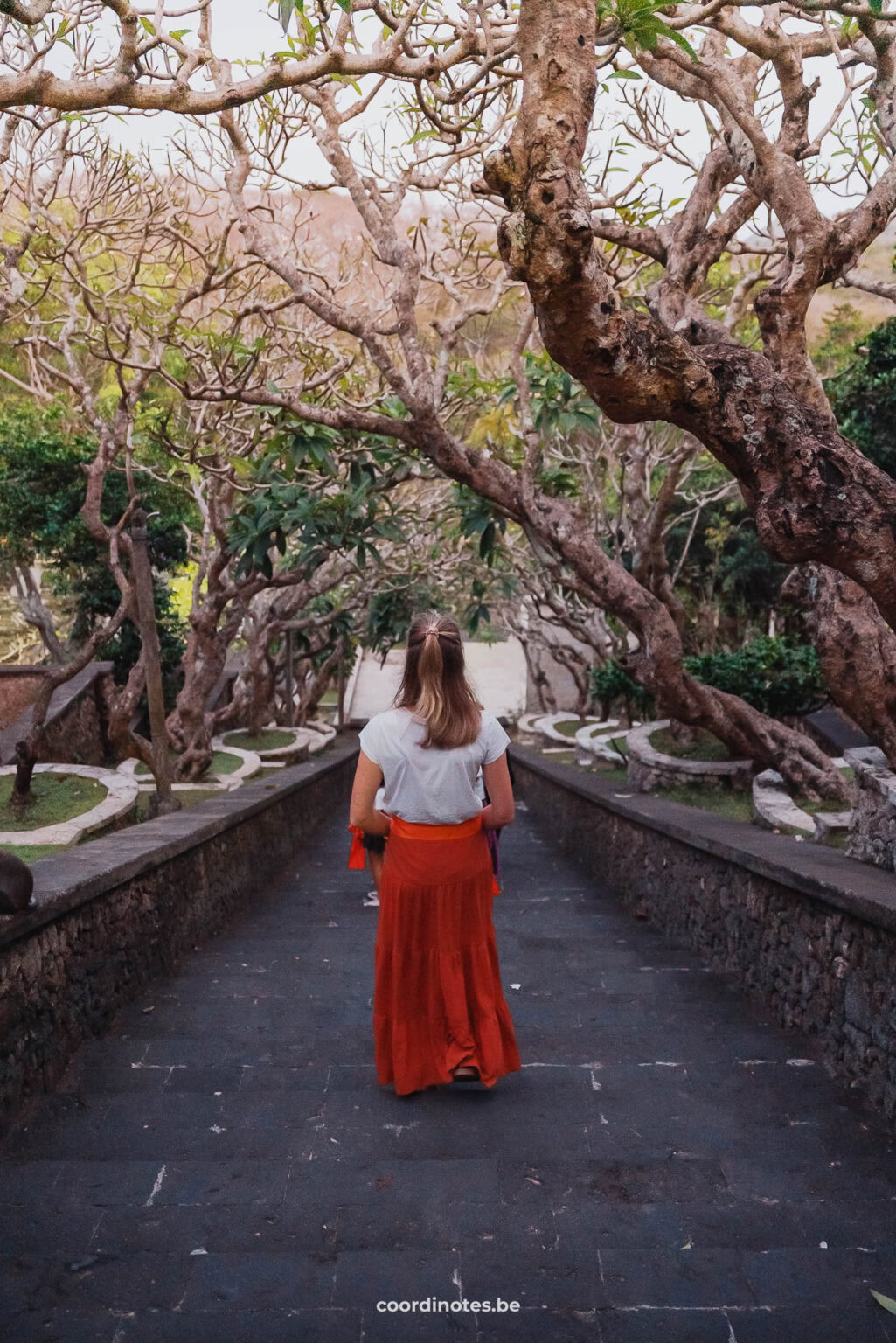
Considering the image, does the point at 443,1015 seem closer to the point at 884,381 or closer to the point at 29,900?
the point at 29,900

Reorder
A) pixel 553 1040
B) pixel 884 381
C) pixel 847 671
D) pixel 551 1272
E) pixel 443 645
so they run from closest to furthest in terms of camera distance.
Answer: pixel 551 1272 < pixel 443 645 < pixel 553 1040 < pixel 847 671 < pixel 884 381

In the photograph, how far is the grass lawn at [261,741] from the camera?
15453 millimetres

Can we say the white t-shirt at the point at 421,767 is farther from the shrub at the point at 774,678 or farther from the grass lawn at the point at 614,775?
the shrub at the point at 774,678

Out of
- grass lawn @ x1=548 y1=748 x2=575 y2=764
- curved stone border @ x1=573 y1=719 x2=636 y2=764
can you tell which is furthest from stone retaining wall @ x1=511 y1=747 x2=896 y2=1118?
grass lawn @ x1=548 y1=748 x2=575 y2=764

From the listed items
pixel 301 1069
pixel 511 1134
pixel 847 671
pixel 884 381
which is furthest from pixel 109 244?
pixel 511 1134

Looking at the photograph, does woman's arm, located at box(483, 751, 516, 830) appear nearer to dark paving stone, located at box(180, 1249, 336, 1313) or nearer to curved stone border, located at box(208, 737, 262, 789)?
dark paving stone, located at box(180, 1249, 336, 1313)

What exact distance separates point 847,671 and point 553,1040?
2341mm

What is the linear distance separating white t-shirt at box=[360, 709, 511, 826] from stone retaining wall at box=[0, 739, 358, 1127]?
1.28 m

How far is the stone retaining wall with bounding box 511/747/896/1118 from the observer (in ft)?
Answer: 12.1

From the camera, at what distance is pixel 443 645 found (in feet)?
11.9

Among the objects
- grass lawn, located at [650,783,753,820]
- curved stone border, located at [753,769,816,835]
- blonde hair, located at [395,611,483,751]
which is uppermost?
blonde hair, located at [395,611,483,751]

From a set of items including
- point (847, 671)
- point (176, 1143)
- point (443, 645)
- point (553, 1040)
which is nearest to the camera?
point (176, 1143)

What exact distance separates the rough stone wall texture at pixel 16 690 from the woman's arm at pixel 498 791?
10173 millimetres

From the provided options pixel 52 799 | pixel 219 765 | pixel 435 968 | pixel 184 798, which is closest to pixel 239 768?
pixel 219 765
